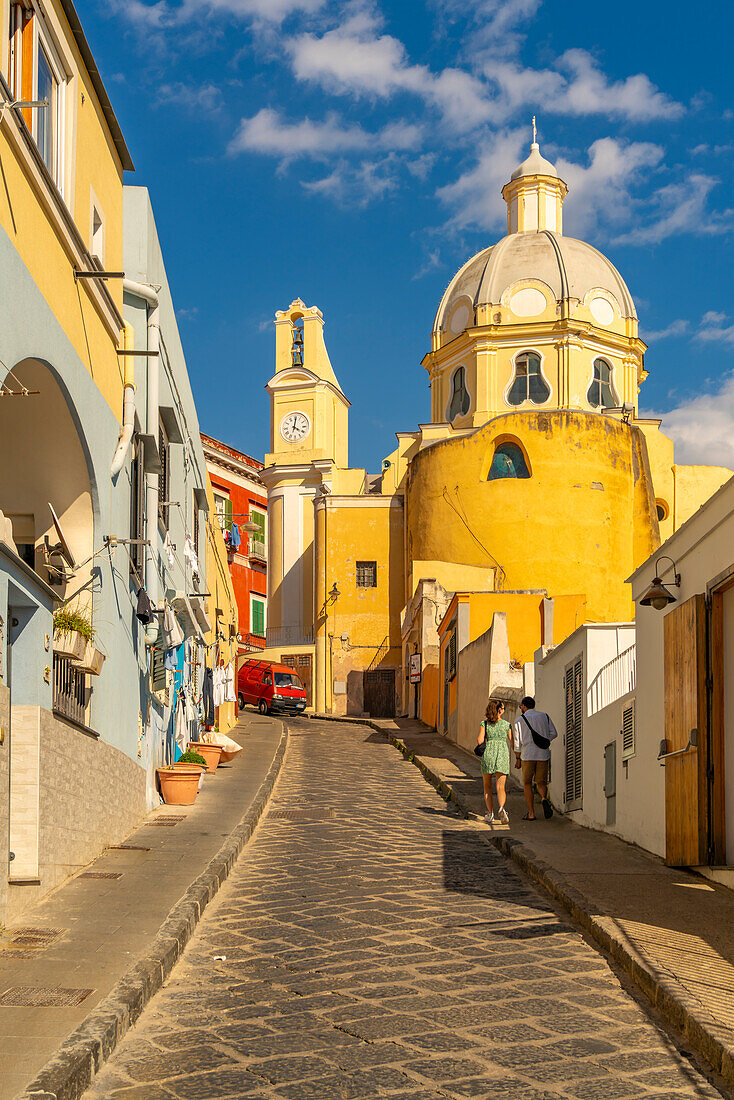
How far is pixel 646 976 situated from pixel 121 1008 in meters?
2.66

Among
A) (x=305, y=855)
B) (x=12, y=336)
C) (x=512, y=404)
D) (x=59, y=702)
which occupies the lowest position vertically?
(x=305, y=855)

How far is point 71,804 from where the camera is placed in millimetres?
8836

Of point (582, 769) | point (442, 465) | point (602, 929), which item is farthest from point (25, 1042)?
point (442, 465)

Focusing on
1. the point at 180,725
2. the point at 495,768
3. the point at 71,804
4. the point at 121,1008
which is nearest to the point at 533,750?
the point at 495,768

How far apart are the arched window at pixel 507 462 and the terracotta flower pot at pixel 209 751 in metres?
22.0

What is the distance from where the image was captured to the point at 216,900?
29.2 feet

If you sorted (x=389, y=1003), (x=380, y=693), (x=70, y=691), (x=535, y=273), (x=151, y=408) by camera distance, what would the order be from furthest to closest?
(x=535, y=273)
(x=380, y=693)
(x=151, y=408)
(x=70, y=691)
(x=389, y=1003)

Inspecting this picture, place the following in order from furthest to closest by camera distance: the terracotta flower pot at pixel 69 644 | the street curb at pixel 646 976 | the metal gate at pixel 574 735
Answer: the metal gate at pixel 574 735 → the terracotta flower pot at pixel 69 644 → the street curb at pixel 646 976

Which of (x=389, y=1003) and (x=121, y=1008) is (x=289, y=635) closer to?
(x=389, y=1003)

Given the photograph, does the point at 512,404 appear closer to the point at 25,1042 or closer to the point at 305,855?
the point at 305,855

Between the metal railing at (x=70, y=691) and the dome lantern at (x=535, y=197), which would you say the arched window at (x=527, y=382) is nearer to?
the dome lantern at (x=535, y=197)

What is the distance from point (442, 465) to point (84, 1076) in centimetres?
3600

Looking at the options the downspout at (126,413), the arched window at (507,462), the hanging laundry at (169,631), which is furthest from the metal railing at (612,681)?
the arched window at (507,462)

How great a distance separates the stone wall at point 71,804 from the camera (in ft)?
26.0
